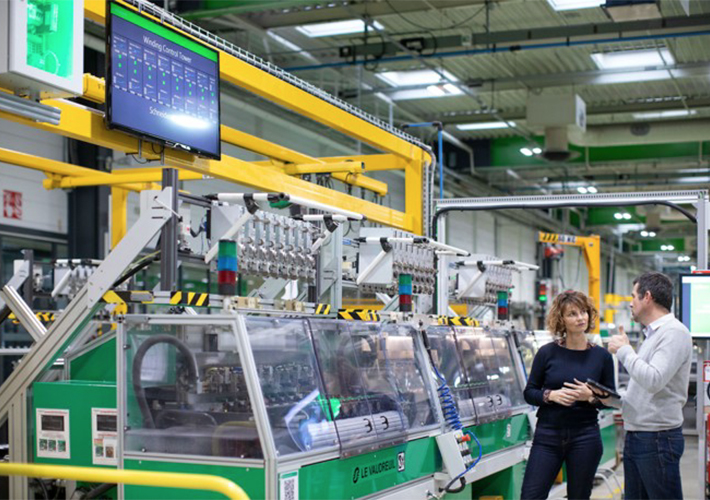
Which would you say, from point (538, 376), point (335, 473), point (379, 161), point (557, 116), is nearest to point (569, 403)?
point (538, 376)

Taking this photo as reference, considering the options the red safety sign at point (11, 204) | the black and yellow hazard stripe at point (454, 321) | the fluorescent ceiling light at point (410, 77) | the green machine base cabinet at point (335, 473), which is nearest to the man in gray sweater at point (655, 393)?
the green machine base cabinet at point (335, 473)

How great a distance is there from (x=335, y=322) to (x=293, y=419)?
82cm

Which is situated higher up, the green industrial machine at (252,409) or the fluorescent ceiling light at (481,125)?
the fluorescent ceiling light at (481,125)

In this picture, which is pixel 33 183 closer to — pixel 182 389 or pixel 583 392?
pixel 182 389

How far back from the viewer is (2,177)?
10.3 metres

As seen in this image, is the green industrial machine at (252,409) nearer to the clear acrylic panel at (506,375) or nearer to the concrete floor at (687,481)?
the clear acrylic panel at (506,375)

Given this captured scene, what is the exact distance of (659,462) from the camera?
14.7 feet

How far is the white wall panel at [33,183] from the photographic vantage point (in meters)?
10.4

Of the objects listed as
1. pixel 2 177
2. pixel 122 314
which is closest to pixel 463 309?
pixel 2 177

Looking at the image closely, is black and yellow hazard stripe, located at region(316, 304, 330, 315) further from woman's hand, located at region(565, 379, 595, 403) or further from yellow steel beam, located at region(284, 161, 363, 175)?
yellow steel beam, located at region(284, 161, 363, 175)

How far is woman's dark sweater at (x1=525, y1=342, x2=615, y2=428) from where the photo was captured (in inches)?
187

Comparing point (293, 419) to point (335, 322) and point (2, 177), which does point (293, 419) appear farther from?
point (2, 177)

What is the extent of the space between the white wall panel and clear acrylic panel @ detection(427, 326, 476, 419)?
617cm

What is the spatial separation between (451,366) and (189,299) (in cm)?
253
